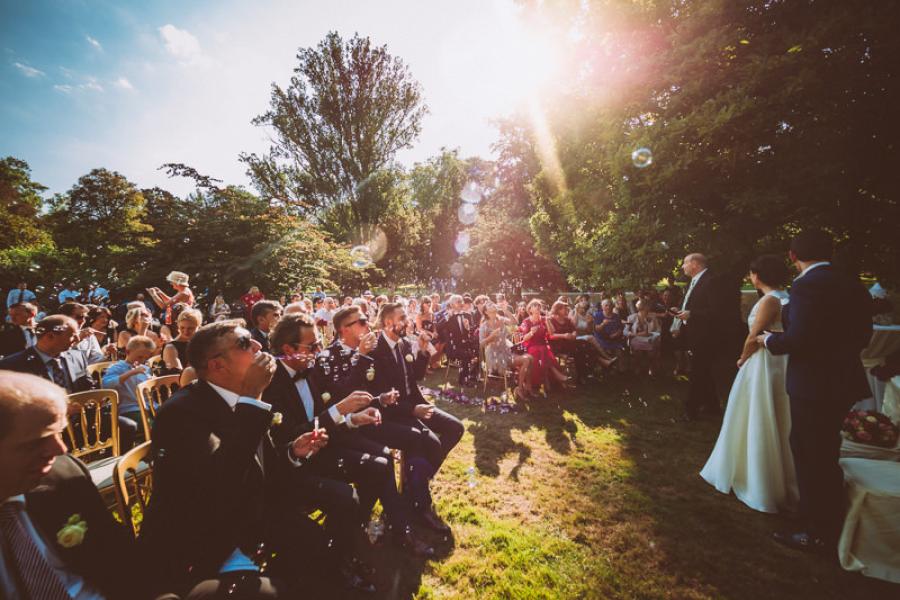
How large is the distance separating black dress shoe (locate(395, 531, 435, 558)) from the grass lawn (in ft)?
0.25

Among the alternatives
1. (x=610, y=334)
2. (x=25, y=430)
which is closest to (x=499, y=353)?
(x=610, y=334)

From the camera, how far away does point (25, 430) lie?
3.93ft

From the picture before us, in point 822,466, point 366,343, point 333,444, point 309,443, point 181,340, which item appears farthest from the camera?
point 181,340

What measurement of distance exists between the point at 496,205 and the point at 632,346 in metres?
18.0

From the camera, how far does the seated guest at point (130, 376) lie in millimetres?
3979

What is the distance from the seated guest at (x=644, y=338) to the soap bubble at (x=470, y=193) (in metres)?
28.3

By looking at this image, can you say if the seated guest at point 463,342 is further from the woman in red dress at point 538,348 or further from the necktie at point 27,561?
the necktie at point 27,561

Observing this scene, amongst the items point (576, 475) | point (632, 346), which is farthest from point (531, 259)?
point (576, 475)

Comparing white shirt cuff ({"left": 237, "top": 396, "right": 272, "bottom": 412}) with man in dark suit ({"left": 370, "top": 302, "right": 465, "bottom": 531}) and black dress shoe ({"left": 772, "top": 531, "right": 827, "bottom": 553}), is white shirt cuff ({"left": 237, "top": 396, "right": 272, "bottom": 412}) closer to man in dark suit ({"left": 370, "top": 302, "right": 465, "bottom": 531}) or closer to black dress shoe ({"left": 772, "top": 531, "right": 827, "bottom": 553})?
man in dark suit ({"left": 370, "top": 302, "right": 465, "bottom": 531})

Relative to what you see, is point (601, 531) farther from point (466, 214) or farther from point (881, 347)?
point (466, 214)

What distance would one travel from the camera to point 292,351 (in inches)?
111

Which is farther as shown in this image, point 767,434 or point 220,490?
point 767,434

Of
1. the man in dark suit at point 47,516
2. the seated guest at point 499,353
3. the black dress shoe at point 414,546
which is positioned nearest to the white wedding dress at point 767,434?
the black dress shoe at point 414,546

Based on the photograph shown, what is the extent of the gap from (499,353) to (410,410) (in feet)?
12.1
